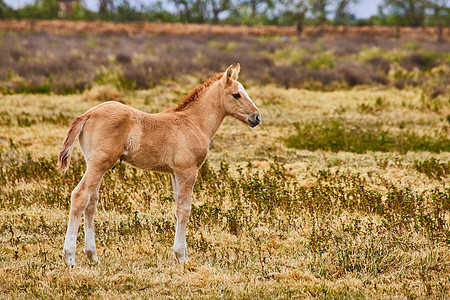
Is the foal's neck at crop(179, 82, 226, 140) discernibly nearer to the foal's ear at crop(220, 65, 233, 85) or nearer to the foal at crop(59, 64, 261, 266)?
the foal at crop(59, 64, 261, 266)

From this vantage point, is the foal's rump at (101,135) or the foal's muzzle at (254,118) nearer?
the foal's rump at (101,135)

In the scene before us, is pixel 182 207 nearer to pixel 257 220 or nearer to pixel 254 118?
pixel 254 118

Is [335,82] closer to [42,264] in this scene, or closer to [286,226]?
[286,226]

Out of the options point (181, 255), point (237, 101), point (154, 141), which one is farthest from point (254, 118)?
point (181, 255)

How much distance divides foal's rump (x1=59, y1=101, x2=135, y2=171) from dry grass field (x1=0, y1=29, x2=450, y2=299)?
120 cm

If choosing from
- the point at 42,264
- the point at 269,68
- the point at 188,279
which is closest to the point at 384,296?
the point at 188,279

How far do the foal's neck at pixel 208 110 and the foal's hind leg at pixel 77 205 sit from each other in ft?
4.64

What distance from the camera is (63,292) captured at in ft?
15.5

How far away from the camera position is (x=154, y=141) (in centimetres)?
540

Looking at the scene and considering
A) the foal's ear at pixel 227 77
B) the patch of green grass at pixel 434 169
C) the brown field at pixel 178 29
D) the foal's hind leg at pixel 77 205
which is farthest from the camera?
the brown field at pixel 178 29

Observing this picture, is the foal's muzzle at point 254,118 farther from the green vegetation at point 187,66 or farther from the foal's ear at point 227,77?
the green vegetation at point 187,66

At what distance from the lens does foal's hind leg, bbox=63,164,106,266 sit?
5.03m

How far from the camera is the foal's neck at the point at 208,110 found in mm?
5918

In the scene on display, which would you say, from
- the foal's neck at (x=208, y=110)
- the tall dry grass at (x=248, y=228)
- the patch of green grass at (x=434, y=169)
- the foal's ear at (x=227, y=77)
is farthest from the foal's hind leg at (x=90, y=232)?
the patch of green grass at (x=434, y=169)
